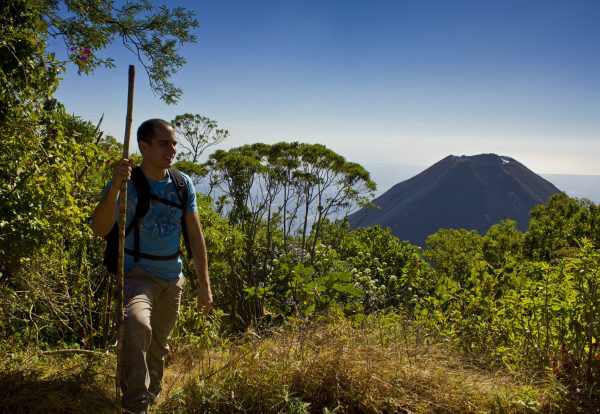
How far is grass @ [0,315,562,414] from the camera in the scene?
2.54m

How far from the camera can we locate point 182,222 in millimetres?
2943

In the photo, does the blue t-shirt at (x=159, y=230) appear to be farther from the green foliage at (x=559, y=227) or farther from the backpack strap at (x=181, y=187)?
the green foliage at (x=559, y=227)

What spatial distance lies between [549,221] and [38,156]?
34715mm

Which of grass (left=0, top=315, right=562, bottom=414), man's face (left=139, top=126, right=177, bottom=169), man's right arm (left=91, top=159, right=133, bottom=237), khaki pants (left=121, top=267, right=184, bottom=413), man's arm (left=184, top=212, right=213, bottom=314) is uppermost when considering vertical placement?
man's face (left=139, top=126, right=177, bottom=169)

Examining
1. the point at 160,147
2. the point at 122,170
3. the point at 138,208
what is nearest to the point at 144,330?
the point at 138,208

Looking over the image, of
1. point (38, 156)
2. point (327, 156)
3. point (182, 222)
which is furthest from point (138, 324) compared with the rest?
point (327, 156)

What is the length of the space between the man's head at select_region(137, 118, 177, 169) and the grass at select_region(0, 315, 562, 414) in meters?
1.45

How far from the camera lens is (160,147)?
265 cm

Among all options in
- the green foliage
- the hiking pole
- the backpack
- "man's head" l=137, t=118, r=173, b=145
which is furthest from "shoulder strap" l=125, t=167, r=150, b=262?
the green foliage

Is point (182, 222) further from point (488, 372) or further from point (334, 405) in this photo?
point (488, 372)

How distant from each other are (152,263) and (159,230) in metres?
0.22

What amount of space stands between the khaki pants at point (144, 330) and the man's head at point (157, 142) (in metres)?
0.74

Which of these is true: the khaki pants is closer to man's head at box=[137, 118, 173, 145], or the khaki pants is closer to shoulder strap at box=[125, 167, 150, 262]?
shoulder strap at box=[125, 167, 150, 262]

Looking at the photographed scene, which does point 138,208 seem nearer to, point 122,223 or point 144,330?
point 122,223
